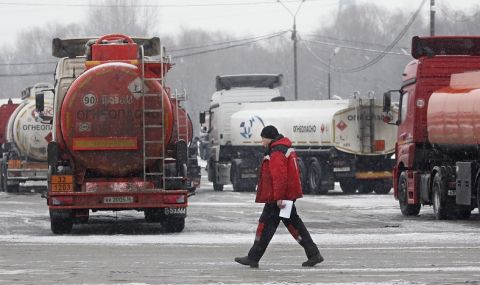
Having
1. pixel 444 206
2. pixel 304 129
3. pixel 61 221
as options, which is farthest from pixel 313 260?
pixel 304 129

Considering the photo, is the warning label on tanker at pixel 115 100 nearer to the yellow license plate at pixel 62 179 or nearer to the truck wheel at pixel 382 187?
the yellow license plate at pixel 62 179

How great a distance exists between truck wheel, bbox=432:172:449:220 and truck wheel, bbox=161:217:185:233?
5.58m

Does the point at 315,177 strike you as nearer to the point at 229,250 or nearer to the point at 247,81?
the point at 247,81

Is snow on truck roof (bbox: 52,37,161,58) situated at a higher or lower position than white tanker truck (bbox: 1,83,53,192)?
higher

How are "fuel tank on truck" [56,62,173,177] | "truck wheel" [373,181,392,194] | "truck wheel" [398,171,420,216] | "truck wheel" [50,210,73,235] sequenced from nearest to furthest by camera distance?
"fuel tank on truck" [56,62,173,177] → "truck wheel" [50,210,73,235] → "truck wheel" [398,171,420,216] → "truck wheel" [373,181,392,194]

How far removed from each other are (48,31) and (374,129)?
141 metres

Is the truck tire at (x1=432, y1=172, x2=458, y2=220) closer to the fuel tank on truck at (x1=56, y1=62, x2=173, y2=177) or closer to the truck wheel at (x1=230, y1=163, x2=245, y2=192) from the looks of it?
the fuel tank on truck at (x1=56, y1=62, x2=173, y2=177)

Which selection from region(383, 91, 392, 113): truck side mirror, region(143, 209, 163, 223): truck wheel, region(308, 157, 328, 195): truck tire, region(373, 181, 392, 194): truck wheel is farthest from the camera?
region(308, 157, 328, 195): truck tire

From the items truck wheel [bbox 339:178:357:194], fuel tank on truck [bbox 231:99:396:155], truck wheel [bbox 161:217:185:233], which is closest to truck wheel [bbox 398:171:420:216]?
truck wheel [bbox 161:217:185:233]

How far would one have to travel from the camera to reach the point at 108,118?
77.0 feet

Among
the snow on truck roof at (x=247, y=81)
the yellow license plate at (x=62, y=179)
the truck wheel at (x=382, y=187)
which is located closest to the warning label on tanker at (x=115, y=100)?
the yellow license plate at (x=62, y=179)

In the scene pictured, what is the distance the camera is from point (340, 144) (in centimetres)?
4328

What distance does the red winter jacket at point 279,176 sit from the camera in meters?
16.9

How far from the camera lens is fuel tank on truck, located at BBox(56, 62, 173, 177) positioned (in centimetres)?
2336
